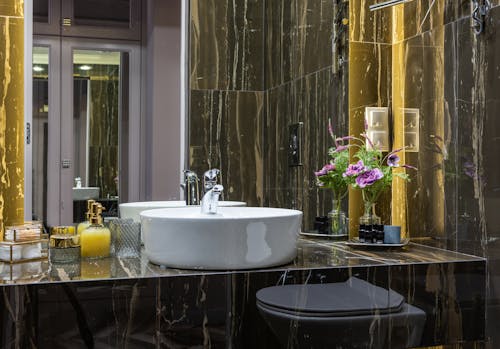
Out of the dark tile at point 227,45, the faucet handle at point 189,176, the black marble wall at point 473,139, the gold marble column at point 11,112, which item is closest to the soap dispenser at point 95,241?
the gold marble column at point 11,112

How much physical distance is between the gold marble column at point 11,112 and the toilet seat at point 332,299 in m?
0.89

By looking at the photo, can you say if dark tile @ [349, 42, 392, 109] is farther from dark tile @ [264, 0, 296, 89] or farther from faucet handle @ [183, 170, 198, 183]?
faucet handle @ [183, 170, 198, 183]

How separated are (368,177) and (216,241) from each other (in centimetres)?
83

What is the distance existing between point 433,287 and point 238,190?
0.80 metres

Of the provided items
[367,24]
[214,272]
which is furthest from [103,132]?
[367,24]

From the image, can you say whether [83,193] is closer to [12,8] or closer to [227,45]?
[12,8]

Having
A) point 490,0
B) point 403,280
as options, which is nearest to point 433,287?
point 403,280

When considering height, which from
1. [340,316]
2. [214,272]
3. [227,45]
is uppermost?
[227,45]

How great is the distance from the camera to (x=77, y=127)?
191cm

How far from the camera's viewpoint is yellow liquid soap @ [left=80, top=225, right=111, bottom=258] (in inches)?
69.6

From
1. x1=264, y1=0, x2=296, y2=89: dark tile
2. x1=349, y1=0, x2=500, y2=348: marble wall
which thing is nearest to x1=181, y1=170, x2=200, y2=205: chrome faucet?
x1=264, y1=0, x2=296, y2=89: dark tile

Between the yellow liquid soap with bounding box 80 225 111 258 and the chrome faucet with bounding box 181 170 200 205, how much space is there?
0.38 m

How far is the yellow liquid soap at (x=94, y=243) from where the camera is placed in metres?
1.77

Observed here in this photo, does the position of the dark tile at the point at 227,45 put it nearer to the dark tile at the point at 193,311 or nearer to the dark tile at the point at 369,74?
the dark tile at the point at 369,74
